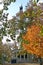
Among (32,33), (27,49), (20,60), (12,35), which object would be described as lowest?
(20,60)

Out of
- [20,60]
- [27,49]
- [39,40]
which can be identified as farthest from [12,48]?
[39,40]

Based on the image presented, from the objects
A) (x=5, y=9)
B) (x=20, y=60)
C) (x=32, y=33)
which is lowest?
(x=20, y=60)

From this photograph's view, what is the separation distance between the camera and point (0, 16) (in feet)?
46.2

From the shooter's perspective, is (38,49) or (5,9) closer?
(5,9)

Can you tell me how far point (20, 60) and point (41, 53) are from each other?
26.5 metres

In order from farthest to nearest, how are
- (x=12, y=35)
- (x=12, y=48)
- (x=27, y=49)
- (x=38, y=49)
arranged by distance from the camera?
(x=12, y=48) → (x=27, y=49) → (x=38, y=49) → (x=12, y=35)

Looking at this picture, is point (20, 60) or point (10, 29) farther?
point (20, 60)

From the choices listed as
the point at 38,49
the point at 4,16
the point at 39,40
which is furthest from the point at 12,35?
the point at 38,49

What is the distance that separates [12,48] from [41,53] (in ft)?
84.7

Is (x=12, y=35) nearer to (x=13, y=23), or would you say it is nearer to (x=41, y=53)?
(x=13, y=23)

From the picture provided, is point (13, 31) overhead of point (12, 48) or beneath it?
overhead

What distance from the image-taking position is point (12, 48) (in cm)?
6900

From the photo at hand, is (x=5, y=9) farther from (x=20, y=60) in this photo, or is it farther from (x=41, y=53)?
(x=20, y=60)


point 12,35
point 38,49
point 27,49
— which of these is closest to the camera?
point 12,35
